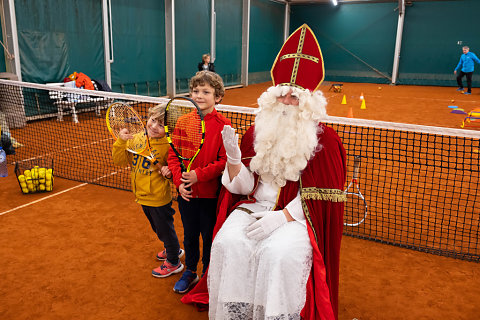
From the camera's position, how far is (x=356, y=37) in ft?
80.6

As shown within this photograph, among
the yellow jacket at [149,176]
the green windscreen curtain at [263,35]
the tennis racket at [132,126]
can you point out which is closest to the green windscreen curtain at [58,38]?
the tennis racket at [132,126]

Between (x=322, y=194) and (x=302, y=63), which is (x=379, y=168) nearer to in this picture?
(x=322, y=194)

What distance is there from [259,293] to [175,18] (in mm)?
14574

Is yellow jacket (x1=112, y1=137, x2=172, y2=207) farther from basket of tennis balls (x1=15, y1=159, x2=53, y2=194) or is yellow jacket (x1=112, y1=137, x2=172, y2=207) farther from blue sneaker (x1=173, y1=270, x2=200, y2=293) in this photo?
basket of tennis balls (x1=15, y1=159, x2=53, y2=194)

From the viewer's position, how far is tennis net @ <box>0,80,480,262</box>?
4.66m

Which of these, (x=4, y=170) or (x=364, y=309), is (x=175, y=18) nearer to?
(x=4, y=170)

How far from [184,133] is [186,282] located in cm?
134

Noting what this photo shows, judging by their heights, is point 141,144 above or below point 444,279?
above

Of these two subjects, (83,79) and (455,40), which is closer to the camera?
(83,79)

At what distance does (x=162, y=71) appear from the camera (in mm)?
15445

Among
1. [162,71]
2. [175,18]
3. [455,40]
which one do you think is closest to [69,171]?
[162,71]

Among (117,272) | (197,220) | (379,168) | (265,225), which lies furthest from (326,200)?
(379,168)

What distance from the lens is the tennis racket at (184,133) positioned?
124 inches

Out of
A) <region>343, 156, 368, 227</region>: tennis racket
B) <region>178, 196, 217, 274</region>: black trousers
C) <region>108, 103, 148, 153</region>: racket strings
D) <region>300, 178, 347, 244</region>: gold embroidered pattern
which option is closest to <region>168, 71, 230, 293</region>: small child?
<region>178, 196, 217, 274</region>: black trousers
